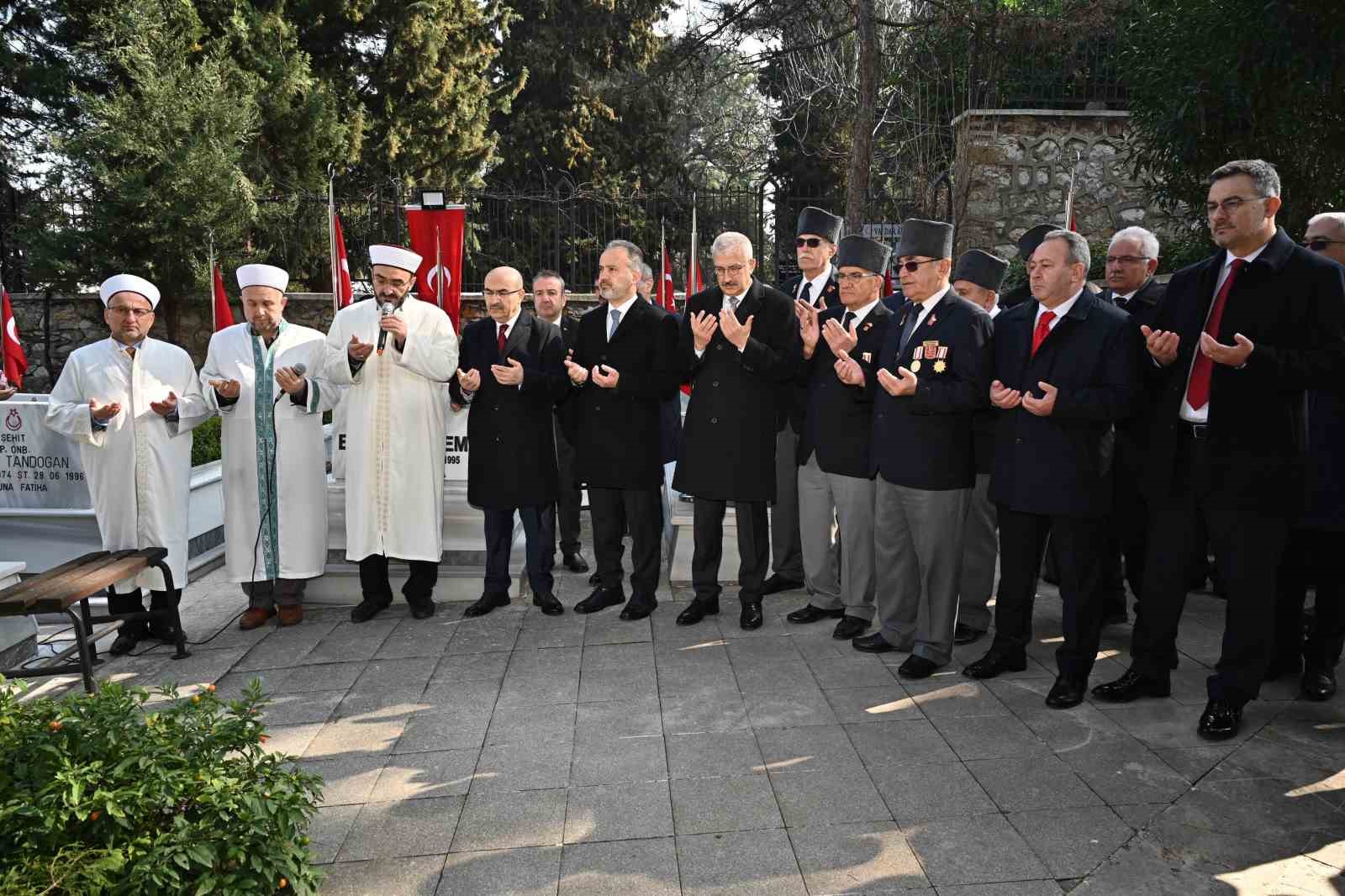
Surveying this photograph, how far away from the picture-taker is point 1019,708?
4504mm

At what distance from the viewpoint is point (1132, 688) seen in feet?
15.1

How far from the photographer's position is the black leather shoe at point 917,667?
16.0 ft

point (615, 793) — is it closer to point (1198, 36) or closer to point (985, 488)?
point (985, 488)

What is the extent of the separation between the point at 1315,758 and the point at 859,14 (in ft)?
35.0

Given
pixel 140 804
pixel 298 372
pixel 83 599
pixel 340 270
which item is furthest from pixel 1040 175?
pixel 140 804

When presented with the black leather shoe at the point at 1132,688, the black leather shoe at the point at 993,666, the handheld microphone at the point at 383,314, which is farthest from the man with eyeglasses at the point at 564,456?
the black leather shoe at the point at 1132,688

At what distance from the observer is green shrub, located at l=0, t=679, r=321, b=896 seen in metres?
2.58

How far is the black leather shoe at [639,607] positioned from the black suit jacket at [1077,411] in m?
2.31

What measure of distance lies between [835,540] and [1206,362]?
281cm

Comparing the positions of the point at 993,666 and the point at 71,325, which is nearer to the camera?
the point at 993,666

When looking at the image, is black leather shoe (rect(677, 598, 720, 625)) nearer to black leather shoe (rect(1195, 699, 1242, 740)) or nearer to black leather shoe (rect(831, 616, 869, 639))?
black leather shoe (rect(831, 616, 869, 639))

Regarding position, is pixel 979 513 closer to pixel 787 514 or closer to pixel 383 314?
pixel 787 514

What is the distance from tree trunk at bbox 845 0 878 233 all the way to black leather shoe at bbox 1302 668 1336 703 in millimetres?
9063

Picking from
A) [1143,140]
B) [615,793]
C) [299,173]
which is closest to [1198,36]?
[1143,140]
